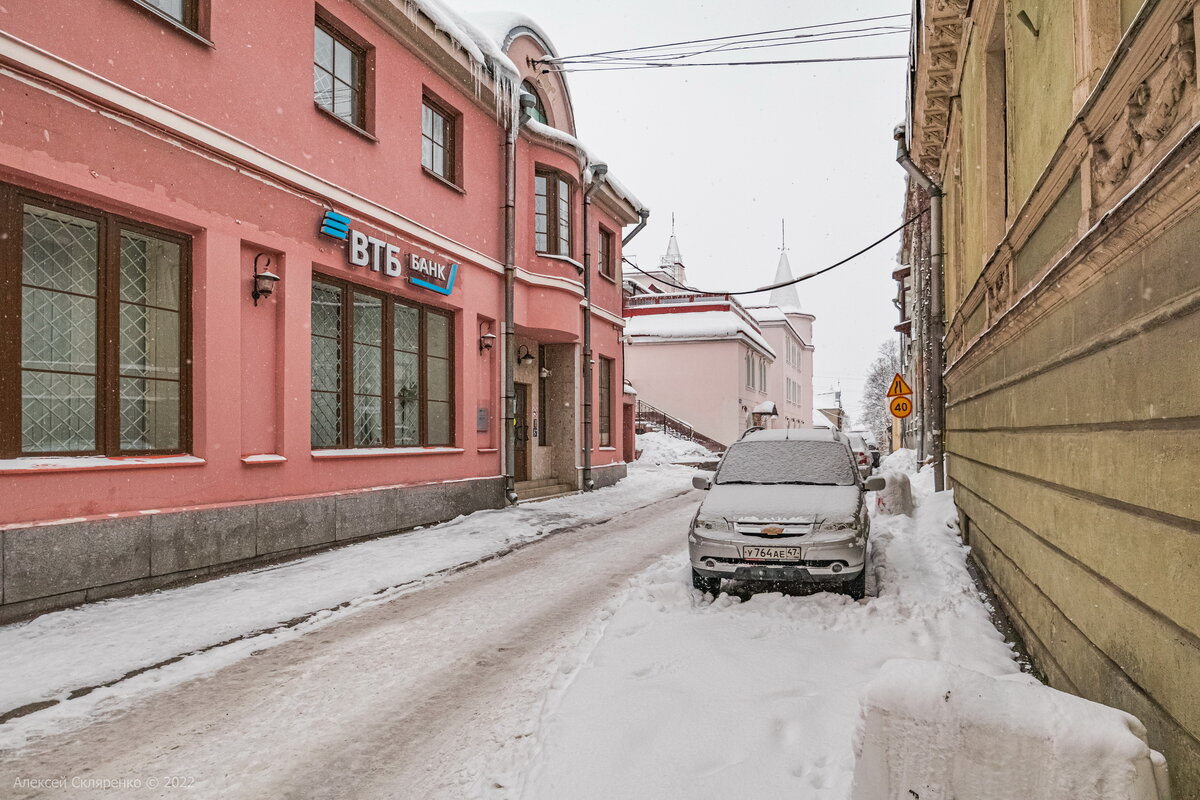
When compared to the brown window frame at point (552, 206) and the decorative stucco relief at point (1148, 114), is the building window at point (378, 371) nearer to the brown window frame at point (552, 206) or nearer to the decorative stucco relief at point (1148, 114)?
the brown window frame at point (552, 206)

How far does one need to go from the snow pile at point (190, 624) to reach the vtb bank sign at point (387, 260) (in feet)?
12.9

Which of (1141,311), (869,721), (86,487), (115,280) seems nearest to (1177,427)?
(1141,311)

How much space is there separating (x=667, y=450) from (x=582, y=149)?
49.6 ft

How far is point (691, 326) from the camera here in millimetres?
35562

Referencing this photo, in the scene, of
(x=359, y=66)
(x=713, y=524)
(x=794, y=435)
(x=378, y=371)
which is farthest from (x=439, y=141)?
(x=713, y=524)

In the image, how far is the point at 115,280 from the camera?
7250 millimetres

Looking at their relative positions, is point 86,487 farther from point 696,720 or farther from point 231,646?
point 696,720

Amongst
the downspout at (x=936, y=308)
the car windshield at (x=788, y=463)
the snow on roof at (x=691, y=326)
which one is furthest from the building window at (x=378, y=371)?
the snow on roof at (x=691, y=326)

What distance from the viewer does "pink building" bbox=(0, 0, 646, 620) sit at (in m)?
6.53

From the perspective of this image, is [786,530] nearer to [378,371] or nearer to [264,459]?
[264,459]

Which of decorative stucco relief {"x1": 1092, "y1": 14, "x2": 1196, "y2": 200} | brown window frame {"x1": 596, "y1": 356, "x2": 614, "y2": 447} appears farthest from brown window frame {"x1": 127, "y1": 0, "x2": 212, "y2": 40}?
brown window frame {"x1": 596, "y1": 356, "x2": 614, "y2": 447}

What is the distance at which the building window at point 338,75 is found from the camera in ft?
32.9

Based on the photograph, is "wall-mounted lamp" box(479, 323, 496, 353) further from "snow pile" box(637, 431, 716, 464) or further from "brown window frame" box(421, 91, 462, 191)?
"snow pile" box(637, 431, 716, 464)

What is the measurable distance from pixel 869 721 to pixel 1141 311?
190cm
